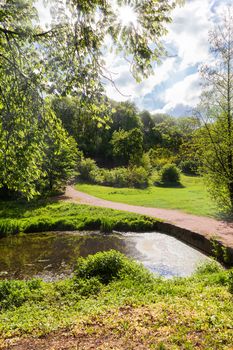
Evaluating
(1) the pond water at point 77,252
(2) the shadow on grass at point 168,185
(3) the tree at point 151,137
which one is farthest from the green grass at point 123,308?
(3) the tree at point 151,137

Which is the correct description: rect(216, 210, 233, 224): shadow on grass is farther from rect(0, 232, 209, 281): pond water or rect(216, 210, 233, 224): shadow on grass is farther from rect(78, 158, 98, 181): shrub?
rect(78, 158, 98, 181): shrub

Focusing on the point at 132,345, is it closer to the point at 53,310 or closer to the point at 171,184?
the point at 53,310

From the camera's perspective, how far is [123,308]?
18.9 feet

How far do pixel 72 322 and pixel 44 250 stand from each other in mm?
8407

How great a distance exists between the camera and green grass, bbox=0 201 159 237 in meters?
16.0

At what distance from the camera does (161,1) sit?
4.44 metres

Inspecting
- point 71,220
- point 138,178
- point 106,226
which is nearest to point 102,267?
point 106,226

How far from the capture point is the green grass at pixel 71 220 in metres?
16.0

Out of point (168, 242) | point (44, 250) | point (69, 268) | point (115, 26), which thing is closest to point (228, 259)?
point (168, 242)

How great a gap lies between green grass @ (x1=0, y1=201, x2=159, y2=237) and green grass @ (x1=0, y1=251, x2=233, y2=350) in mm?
7369

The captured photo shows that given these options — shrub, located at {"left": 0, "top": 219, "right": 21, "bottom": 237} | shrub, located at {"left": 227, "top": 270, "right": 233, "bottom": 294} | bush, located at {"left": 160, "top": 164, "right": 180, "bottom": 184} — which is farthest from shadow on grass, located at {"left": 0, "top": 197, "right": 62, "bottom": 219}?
bush, located at {"left": 160, "top": 164, "right": 180, "bottom": 184}

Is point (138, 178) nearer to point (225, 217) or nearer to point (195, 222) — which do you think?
point (225, 217)

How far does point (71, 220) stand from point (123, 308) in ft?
38.2

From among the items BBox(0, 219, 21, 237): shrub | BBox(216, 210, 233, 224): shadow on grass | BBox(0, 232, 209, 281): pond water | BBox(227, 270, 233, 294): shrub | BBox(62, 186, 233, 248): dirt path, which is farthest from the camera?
BBox(0, 219, 21, 237): shrub
